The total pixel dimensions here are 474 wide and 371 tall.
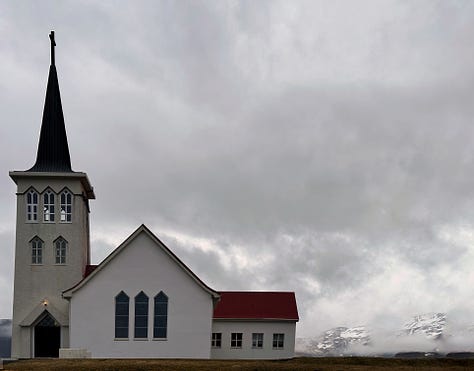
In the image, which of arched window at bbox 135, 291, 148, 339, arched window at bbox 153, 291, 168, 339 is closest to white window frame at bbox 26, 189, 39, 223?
arched window at bbox 135, 291, 148, 339

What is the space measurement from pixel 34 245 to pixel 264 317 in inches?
681

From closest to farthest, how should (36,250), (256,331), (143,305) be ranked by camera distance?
(143,305)
(36,250)
(256,331)

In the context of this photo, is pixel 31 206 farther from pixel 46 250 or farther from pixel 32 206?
pixel 46 250

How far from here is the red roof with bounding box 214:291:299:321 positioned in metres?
53.8

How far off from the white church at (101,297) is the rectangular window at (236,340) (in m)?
0.07

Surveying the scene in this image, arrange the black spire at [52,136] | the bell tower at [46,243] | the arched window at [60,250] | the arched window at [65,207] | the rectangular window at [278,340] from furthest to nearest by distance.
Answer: the black spire at [52,136] < the rectangular window at [278,340] < the arched window at [65,207] < the arched window at [60,250] < the bell tower at [46,243]

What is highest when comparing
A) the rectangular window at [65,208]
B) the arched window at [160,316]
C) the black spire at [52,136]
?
the black spire at [52,136]

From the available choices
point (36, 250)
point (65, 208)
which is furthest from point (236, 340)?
point (36, 250)

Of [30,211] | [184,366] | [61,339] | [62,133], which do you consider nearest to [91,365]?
[184,366]

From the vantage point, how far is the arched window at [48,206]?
5300cm

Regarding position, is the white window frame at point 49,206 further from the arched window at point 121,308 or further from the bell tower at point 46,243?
the arched window at point 121,308

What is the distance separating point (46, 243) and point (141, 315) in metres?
9.71

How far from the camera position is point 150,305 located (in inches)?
1895

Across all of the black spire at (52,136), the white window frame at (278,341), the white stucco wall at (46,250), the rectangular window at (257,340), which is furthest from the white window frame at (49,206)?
the white window frame at (278,341)
